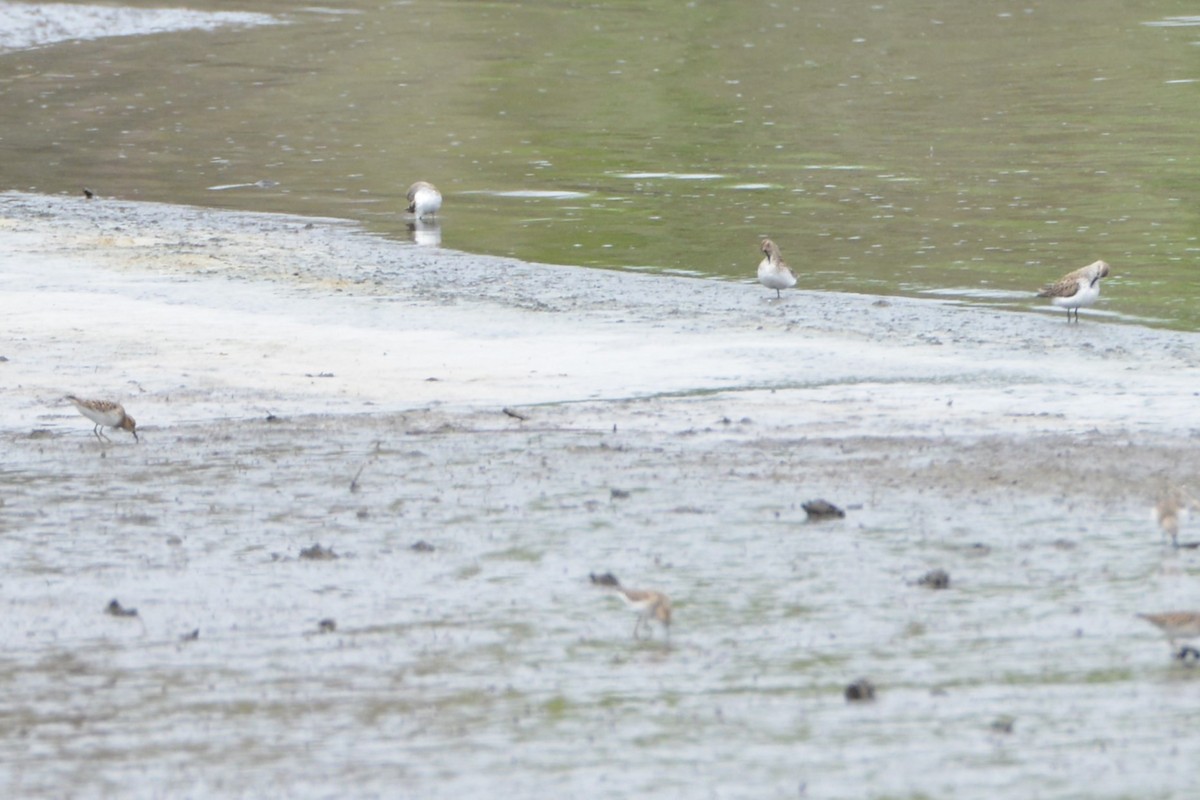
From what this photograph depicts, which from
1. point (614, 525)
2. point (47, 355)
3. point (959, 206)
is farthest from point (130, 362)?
point (959, 206)

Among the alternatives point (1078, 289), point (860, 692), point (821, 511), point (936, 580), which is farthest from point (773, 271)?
point (860, 692)

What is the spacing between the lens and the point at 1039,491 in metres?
9.98

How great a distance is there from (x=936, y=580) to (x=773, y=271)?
24.6 feet

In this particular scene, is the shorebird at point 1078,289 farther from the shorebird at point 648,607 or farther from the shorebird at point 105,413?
the shorebird at point 648,607

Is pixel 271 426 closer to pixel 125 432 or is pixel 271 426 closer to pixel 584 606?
pixel 125 432

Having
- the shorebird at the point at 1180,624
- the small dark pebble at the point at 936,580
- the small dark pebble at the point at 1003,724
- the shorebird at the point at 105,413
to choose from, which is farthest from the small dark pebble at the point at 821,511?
the shorebird at the point at 105,413

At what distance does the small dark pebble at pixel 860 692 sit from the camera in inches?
288

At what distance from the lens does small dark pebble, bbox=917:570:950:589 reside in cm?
856

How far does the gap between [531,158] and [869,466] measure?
16.3m

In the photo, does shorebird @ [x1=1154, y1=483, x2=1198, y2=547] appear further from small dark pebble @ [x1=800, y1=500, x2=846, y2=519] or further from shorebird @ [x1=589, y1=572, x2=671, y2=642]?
shorebird @ [x1=589, y1=572, x2=671, y2=642]

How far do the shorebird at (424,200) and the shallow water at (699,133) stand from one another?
242 mm

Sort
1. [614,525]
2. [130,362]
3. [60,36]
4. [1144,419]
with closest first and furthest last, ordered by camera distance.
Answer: [614,525], [1144,419], [130,362], [60,36]

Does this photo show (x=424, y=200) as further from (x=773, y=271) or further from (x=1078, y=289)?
(x=1078, y=289)

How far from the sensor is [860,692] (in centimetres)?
733
